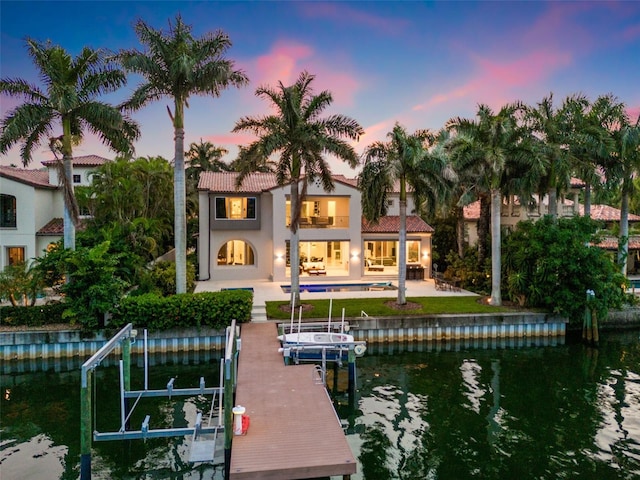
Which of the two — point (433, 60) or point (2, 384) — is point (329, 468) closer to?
point (2, 384)

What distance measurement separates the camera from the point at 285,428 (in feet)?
34.8

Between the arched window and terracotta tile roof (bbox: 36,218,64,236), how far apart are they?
35.5 feet

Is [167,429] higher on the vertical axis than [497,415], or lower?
higher

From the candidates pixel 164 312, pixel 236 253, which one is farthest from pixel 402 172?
pixel 236 253

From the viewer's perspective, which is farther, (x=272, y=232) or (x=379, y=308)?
(x=272, y=232)

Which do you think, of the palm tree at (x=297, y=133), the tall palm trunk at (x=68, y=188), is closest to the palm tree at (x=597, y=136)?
the palm tree at (x=297, y=133)

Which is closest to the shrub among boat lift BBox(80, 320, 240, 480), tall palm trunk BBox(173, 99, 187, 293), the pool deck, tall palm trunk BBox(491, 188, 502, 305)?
tall palm trunk BBox(173, 99, 187, 293)

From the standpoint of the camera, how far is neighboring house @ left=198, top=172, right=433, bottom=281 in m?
32.4

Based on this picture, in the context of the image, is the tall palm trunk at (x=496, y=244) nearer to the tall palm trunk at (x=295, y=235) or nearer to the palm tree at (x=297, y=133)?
the palm tree at (x=297, y=133)

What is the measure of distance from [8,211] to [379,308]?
2405cm

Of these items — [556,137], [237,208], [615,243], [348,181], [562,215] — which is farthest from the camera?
[348,181]

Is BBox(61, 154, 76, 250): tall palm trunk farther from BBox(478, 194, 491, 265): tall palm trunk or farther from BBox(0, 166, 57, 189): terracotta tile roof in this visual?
BBox(478, 194, 491, 265): tall palm trunk

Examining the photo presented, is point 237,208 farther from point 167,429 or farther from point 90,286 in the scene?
point 167,429

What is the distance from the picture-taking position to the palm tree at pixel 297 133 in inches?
836
